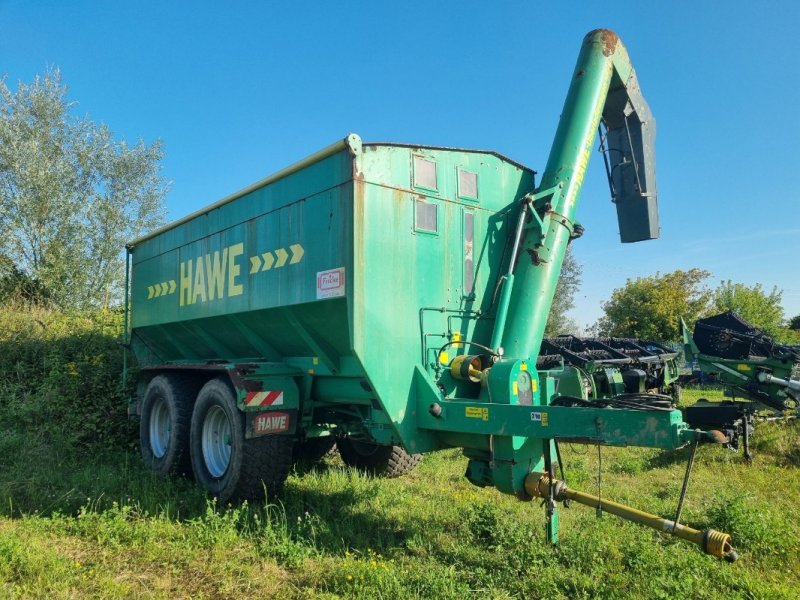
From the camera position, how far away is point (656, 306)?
27734 mm

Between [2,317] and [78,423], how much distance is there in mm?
4010

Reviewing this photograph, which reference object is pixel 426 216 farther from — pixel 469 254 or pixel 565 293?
pixel 565 293

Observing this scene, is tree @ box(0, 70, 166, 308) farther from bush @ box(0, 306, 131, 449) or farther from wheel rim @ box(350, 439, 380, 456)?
wheel rim @ box(350, 439, 380, 456)

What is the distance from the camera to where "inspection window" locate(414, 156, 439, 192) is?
15.8ft

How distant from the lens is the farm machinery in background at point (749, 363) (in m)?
8.39

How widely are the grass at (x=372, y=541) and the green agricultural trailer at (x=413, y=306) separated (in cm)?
41

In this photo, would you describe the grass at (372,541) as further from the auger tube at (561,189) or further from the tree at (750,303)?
the tree at (750,303)

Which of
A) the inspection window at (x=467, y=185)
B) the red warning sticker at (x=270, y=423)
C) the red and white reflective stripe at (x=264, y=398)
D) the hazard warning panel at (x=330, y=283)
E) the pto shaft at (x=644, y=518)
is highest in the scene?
the inspection window at (x=467, y=185)

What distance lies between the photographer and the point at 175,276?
7.38 meters

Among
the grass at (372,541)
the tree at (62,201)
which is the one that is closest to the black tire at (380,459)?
the grass at (372,541)

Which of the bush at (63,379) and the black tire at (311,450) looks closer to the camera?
the black tire at (311,450)

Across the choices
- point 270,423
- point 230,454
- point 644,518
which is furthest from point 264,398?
point 644,518

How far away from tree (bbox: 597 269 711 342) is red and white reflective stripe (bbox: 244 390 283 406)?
2491cm

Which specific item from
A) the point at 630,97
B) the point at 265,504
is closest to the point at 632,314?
the point at 630,97
